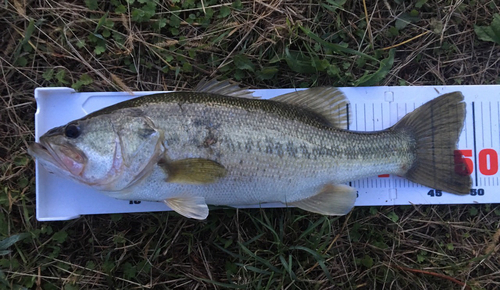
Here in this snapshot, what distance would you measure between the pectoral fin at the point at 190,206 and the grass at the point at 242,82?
0.44 m

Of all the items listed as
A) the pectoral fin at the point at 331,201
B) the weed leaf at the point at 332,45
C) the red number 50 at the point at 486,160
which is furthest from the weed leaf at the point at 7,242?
the red number 50 at the point at 486,160

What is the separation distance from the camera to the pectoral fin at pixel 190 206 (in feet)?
7.58

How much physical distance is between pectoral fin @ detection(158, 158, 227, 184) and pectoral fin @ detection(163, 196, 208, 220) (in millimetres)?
169

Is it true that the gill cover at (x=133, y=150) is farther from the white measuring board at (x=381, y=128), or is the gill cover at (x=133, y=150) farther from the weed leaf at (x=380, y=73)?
the weed leaf at (x=380, y=73)

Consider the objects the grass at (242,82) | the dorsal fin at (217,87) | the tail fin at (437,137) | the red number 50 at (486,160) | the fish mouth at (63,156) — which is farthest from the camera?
the red number 50 at (486,160)

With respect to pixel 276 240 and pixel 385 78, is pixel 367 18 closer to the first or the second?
pixel 385 78

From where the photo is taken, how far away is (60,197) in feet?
8.98

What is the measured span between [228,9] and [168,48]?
0.60m

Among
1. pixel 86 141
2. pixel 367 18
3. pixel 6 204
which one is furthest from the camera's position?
pixel 367 18

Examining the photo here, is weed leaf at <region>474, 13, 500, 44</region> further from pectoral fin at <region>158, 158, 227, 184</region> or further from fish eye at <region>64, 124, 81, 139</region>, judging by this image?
fish eye at <region>64, 124, 81, 139</region>

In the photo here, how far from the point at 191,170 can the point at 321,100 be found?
43.8 inches

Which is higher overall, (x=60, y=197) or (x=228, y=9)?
(x=228, y=9)

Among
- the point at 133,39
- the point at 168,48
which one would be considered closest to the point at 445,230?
the point at 168,48

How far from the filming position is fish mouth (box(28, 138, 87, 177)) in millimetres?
2160
